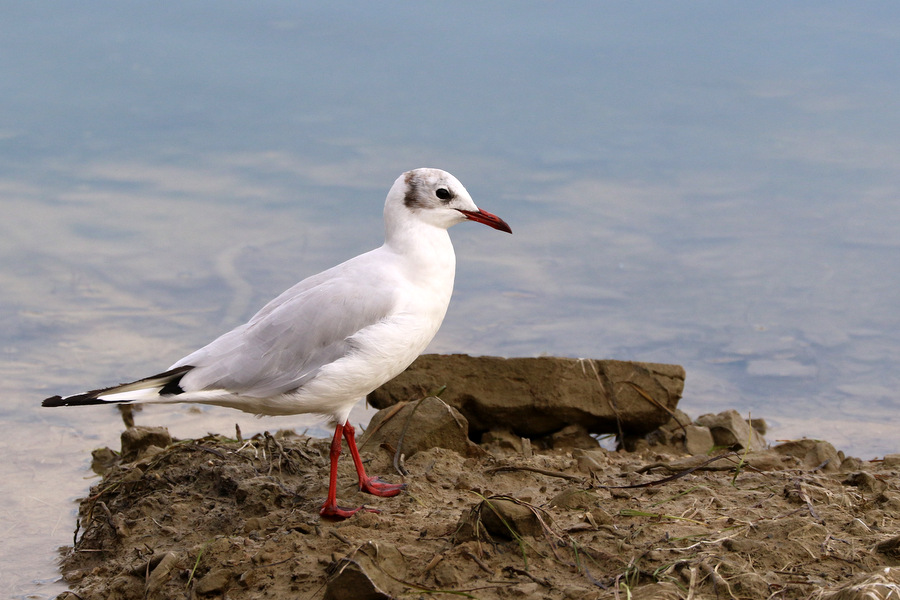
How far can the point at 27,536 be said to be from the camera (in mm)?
6082

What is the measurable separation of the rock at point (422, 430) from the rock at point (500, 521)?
1.43 meters

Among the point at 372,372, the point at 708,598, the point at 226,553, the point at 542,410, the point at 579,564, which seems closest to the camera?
the point at 708,598

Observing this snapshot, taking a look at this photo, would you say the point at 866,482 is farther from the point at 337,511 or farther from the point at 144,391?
the point at 144,391

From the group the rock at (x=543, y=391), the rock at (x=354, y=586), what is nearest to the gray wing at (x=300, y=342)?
the rock at (x=354, y=586)

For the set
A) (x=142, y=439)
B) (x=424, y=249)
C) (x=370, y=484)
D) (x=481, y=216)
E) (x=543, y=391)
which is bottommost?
(x=142, y=439)

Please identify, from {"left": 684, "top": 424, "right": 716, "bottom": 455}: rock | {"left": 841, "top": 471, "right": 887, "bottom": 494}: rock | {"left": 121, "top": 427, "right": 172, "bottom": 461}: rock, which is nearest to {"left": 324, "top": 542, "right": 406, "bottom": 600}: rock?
{"left": 841, "top": 471, "right": 887, "bottom": 494}: rock

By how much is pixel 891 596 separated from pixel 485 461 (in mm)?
2533

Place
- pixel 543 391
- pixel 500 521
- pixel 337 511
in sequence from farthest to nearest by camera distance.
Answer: pixel 543 391
pixel 337 511
pixel 500 521

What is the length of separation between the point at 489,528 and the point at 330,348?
135 cm

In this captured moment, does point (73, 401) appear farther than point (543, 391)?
No

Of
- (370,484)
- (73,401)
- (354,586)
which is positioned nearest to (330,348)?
(370,484)

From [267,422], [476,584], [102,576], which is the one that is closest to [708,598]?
[476,584]

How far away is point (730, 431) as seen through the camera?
7.04 meters

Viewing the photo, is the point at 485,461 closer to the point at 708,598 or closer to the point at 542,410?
the point at 542,410
